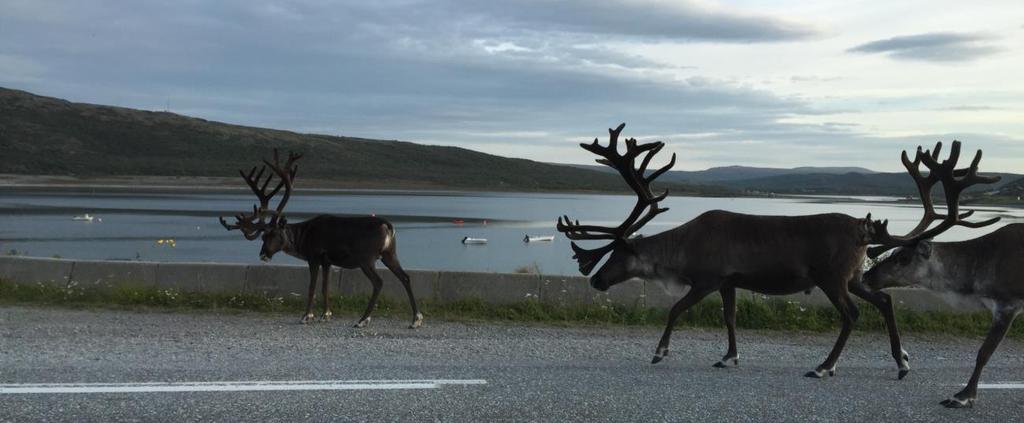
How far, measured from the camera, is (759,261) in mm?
8602

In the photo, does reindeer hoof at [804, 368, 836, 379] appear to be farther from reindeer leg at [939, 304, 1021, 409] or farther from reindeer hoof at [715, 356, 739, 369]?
reindeer leg at [939, 304, 1021, 409]

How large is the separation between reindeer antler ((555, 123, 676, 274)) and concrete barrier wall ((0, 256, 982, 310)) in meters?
1.92

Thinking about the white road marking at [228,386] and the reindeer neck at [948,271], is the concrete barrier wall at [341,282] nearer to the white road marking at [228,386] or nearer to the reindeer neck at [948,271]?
the reindeer neck at [948,271]

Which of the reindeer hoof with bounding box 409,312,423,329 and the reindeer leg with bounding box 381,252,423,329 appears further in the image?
the reindeer leg with bounding box 381,252,423,329

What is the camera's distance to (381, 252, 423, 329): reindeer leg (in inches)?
424

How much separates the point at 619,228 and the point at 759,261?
1.59 m

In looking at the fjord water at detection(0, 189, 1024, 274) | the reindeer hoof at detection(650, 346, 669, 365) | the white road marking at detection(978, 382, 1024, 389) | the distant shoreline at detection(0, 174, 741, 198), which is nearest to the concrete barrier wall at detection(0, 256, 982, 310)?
the reindeer hoof at detection(650, 346, 669, 365)

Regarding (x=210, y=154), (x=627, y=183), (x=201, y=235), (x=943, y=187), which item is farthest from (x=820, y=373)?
(x=210, y=154)

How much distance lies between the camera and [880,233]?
8.27 metres

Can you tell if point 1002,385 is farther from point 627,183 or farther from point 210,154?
point 210,154

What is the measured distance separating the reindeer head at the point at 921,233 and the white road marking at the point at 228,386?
12.7ft

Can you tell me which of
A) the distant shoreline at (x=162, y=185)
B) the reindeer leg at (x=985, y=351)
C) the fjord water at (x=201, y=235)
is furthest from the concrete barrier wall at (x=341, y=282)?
the distant shoreline at (x=162, y=185)

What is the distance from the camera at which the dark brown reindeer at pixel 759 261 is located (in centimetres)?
841

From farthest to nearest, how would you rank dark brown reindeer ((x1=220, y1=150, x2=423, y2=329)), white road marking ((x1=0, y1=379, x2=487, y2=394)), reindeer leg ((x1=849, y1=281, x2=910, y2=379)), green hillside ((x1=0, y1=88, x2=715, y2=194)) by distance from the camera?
green hillside ((x1=0, y1=88, x2=715, y2=194)) < dark brown reindeer ((x1=220, y1=150, x2=423, y2=329)) < reindeer leg ((x1=849, y1=281, x2=910, y2=379)) < white road marking ((x1=0, y1=379, x2=487, y2=394))
